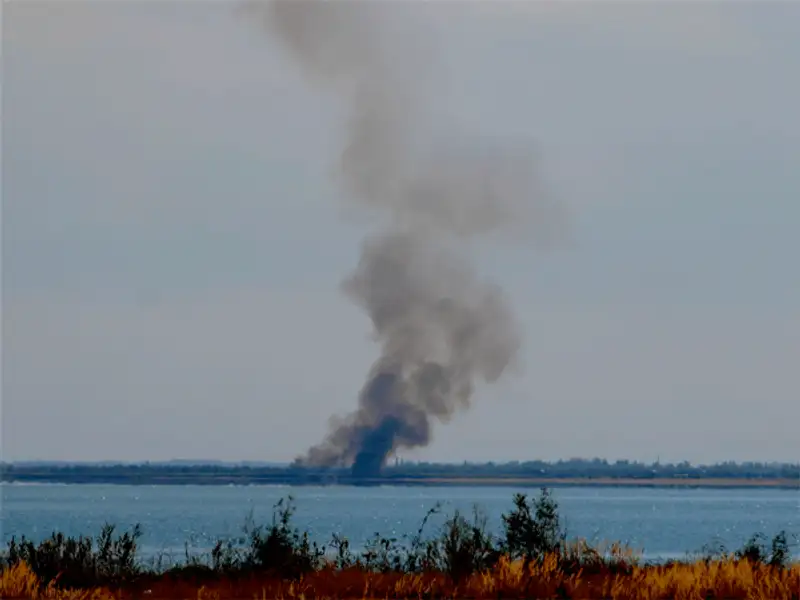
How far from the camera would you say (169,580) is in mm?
16719

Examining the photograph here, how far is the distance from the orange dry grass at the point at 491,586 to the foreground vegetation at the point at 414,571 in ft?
0.06

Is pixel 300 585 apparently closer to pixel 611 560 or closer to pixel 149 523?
pixel 611 560

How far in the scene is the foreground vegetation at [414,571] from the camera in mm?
15266

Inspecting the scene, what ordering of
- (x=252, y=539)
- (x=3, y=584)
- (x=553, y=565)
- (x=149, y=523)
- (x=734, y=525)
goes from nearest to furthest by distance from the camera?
(x=3, y=584) → (x=553, y=565) → (x=252, y=539) → (x=149, y=523) → (x=734, y=525)

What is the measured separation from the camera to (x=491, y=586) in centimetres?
1536

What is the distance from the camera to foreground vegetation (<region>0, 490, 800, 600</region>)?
15266 millimetres

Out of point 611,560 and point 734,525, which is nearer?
point 611,560

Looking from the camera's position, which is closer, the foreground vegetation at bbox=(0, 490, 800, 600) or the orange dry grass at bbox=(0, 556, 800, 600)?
the orange dry grass at bbox=(0, 556, 800, 600)

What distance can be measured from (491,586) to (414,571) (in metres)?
2.17

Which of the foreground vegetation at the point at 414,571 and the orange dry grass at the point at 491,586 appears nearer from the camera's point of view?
the orange dry grass at the point at 491,586

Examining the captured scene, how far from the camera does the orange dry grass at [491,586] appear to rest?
14969mm

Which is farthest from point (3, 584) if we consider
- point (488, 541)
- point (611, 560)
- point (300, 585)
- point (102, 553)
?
point (611, 560)

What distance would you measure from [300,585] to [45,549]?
384cm

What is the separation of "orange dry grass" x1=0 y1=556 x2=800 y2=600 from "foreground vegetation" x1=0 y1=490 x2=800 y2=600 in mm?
18
